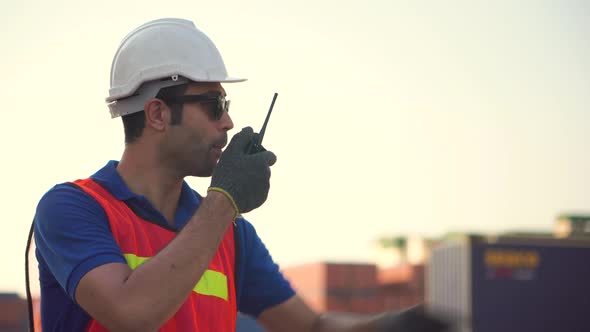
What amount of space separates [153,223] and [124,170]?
0.31 meters

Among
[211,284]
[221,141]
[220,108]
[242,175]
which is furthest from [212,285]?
[220,108]

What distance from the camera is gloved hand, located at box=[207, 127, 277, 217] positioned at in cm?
357

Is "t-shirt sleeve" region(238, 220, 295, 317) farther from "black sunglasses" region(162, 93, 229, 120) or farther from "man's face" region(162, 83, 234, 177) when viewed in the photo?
"black sunglasses" region(162, 93, 229, 120)

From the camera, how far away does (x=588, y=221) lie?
87.9m

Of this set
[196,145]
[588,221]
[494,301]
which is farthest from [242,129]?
[588,221]

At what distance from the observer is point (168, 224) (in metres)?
3.83

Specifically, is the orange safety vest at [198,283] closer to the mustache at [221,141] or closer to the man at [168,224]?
the man at [168,224]

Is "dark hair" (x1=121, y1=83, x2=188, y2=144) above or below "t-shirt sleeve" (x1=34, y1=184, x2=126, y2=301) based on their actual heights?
above

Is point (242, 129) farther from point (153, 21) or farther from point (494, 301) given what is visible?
point (494, 301)

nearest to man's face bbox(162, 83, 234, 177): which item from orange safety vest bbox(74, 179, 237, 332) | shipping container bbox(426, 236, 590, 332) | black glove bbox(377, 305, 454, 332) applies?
orange safety vest bbox(74, 179, 237, 332)

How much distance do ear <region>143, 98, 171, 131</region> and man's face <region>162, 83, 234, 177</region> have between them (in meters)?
0.04

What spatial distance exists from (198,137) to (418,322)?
112cm

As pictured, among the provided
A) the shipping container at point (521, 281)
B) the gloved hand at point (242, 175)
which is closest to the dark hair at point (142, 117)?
the gloved hand at point (242, 175)

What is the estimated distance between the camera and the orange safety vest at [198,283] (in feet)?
11.8
